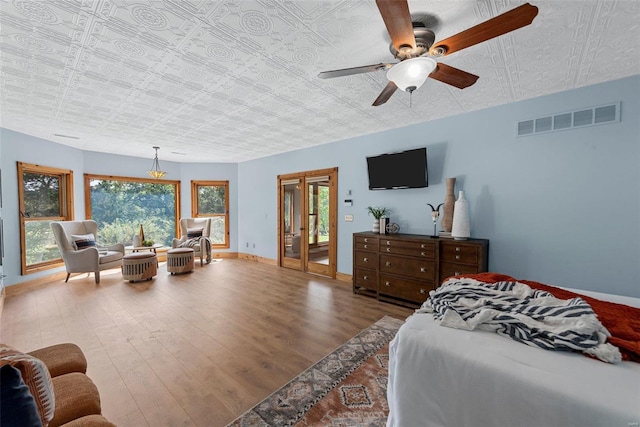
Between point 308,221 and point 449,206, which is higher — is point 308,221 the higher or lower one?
the lower one

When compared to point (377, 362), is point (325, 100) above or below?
above

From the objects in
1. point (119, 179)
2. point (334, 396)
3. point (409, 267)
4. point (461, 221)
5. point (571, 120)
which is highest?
point (571, 120)

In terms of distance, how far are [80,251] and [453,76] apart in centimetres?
619

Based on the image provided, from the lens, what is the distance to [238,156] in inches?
246

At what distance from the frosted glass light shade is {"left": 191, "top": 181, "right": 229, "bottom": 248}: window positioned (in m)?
6.24

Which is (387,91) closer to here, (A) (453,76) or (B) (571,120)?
(A) (453,76)

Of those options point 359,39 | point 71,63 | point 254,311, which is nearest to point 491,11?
point 359,39

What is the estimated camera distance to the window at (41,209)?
4.34 metres

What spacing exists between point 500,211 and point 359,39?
2.70m

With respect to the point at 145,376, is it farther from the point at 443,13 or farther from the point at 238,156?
the point at 238,156

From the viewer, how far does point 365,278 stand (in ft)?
13.0

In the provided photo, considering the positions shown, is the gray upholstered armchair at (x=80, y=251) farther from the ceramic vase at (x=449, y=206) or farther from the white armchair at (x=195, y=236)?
the ceramic vase at (x=449, y=206)

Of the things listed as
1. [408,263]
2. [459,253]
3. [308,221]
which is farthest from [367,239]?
[308,221]

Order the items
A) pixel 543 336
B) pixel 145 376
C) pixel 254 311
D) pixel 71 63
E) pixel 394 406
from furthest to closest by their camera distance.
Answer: pixel 254 311, pixel 71 63, pixel 145 376, pixel 394 406, pixel 543 336
